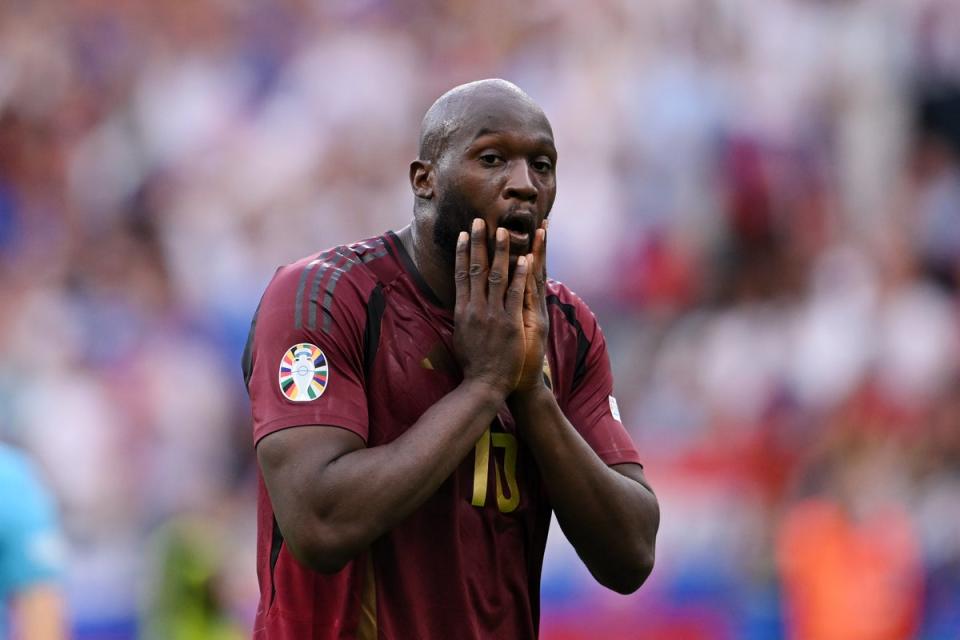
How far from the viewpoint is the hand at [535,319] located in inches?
147

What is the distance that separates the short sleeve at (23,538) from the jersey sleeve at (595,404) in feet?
6.25

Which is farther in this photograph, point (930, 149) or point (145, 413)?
point (930, 149)

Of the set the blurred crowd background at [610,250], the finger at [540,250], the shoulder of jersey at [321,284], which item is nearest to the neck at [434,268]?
the shoulder of jersey at [321,284]

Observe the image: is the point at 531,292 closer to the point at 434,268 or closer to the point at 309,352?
the point at 434,268

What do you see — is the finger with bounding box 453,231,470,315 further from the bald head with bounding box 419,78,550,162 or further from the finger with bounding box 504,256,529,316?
the bald head with bounding box 419,78,550,162

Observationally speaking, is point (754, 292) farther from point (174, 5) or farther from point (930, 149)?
point (174, 5)

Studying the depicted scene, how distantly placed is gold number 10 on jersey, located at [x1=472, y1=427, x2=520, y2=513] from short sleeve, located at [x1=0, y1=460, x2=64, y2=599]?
5.95 feet

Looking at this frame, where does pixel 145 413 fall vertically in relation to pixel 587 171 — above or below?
below

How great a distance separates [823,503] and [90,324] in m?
5.03

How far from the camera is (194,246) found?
1134 cm

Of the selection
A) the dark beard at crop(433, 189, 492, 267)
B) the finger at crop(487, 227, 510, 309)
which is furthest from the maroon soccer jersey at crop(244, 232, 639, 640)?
the finger at crop(487, 227, 510, 309)

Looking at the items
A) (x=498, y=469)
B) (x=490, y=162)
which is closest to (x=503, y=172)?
(x=490, y=162)

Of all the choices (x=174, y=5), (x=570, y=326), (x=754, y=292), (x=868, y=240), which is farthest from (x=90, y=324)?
(x=570, y=326)

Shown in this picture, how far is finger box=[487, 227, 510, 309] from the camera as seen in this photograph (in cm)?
371
